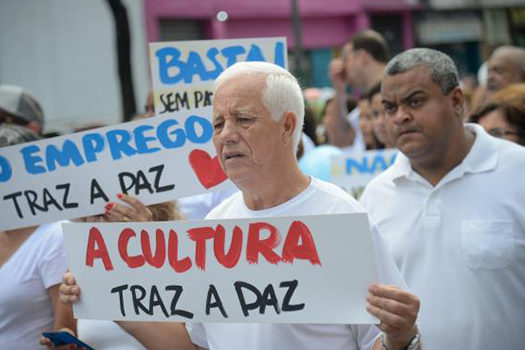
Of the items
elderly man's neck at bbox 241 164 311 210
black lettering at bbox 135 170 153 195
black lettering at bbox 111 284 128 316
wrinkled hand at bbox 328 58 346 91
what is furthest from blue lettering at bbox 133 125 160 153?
wrinkled hand at bbox 328 58 346 91

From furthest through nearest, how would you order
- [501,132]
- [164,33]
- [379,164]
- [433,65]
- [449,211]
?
[164,33] < [379,164] < [501,132] < [433,65] < [449,211]

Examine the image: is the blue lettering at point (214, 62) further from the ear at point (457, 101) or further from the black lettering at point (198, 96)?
the ear at point (457, 101)

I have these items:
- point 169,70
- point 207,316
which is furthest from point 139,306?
point 169,70

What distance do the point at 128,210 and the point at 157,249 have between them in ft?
2.07

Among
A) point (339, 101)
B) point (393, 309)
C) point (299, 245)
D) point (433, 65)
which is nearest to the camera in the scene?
point (393, 309)

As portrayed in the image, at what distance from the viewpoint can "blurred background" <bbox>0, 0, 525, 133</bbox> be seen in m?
17.7

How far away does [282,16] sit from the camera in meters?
22.8

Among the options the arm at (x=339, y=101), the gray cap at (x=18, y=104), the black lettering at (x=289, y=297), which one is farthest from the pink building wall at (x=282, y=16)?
the black lettering at (x=289, y=297)

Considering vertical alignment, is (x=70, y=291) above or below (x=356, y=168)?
above

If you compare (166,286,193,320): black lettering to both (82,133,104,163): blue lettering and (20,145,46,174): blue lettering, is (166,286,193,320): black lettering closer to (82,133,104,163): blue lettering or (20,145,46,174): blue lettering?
(82,133,104,163): blue lettering

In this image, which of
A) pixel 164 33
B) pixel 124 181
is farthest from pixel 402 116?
pixel 164 33

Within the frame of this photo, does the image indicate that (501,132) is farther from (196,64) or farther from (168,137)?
(168,137)

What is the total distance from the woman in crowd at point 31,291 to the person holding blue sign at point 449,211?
4.36ft

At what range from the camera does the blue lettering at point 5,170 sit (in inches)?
151
